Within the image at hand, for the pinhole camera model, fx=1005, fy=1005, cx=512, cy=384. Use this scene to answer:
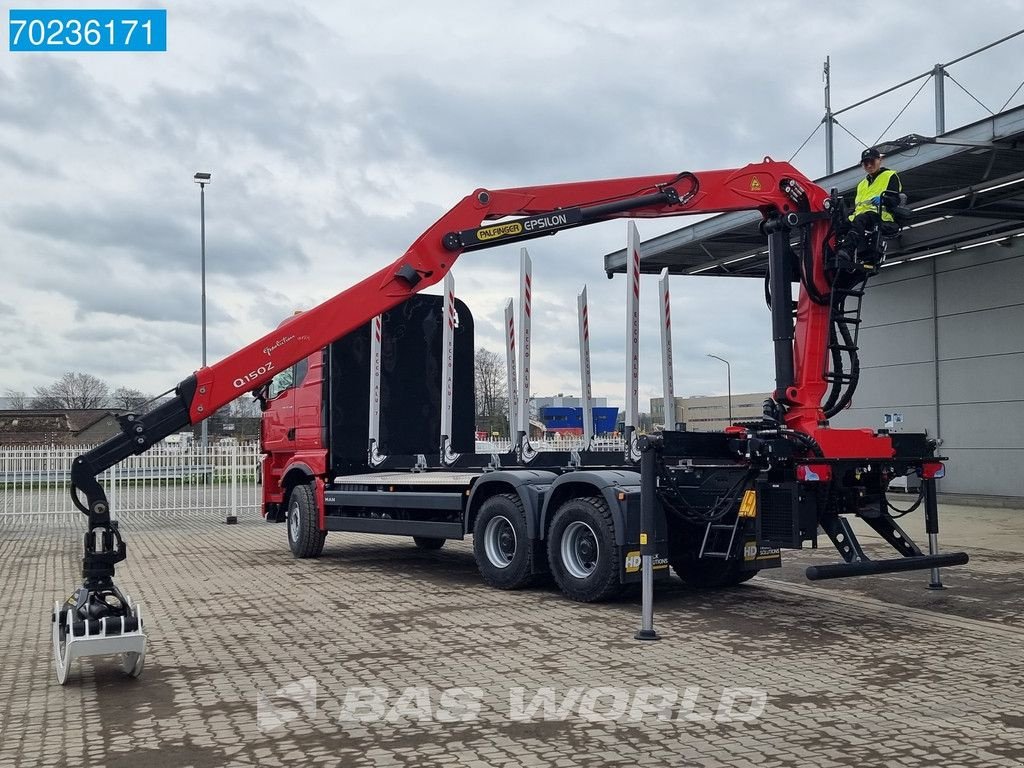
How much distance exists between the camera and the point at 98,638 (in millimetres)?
6434

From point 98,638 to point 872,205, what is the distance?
7078 millimetres

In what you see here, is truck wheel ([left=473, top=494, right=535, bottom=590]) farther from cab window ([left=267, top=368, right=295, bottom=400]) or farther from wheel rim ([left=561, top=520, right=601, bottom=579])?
cab window ([left=267, top=368, right=295, bottom=400])

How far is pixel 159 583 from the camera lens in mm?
11359

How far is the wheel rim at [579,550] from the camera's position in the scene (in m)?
9.38

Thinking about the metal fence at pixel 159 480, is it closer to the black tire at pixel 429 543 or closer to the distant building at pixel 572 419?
the black tire at pixel 429 543

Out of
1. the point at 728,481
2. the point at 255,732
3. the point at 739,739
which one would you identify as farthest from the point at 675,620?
the point at 255,732

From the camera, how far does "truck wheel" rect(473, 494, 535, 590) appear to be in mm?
9984

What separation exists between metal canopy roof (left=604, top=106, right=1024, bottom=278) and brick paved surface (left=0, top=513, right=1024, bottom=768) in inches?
272

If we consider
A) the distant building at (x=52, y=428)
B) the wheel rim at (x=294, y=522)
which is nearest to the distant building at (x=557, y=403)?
the wheel rim at (x=294, y=522)

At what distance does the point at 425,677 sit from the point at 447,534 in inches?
177

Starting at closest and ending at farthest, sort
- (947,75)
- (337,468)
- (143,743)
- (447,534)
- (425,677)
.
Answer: (143,743) → (425,677) → (447,534) → (337,468) → (947,75)

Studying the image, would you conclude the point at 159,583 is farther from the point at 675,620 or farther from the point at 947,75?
the point at 947,75

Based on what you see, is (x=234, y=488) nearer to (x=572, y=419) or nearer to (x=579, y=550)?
(x=572, y=419)

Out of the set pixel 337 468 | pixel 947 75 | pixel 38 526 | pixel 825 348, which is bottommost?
pixel 38 526
